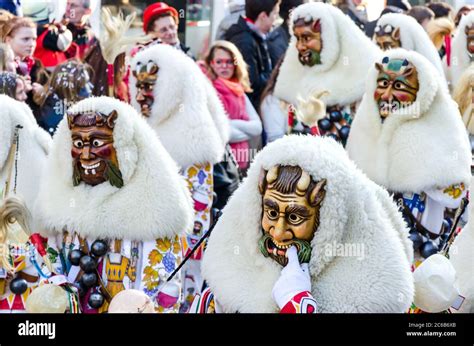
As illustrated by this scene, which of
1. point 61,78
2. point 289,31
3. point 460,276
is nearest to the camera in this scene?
point 460,276

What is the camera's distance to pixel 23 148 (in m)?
8.27

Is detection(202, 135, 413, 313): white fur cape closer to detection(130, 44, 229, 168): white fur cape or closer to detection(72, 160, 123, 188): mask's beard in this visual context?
detection(72, 160, 123, 188): mask's beard

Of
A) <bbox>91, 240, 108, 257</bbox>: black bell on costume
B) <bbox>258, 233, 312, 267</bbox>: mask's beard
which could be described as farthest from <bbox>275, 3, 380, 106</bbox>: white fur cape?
<bbox>258, 233, 312, 267</bbox>: mask's beard

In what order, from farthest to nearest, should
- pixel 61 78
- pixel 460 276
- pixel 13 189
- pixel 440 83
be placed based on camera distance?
pixel 61 78 → pixel 440 83 → pixel 13 189 → pixel 460 276

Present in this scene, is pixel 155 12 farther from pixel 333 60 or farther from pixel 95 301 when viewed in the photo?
pixel 95 301

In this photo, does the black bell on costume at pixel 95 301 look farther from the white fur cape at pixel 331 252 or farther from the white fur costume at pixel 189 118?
the white fur costume at pixel 189 118

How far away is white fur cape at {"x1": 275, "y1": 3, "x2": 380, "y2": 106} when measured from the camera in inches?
394

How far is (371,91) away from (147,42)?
1754 mm

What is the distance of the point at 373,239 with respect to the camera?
6148 millimetres

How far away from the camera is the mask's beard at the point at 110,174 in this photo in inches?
296

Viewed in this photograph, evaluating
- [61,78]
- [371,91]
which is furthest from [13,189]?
[371,91]

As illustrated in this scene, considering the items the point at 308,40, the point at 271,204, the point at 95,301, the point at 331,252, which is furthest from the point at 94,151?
the point at 308,40

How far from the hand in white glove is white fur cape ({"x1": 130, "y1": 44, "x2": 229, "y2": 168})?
3.00 meters
